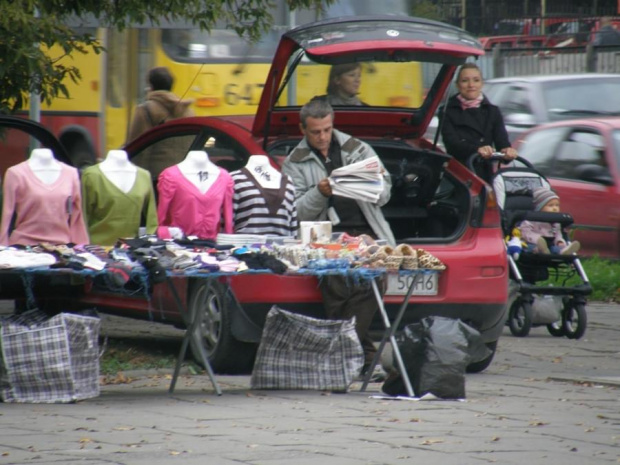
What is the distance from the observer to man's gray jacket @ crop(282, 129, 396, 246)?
944 centimetres

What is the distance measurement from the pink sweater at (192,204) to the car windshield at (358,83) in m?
1.11

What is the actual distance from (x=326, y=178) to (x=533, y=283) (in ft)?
11.1

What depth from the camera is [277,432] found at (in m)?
6.98

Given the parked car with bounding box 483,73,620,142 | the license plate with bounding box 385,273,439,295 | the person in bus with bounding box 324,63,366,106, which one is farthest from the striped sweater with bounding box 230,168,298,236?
the parked car with bounding box 483,73,620,142

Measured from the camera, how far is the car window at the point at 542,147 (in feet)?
51.7

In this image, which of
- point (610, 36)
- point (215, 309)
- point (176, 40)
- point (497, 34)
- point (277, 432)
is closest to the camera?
point (277, 432)

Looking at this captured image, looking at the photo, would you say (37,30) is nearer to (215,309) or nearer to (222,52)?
(215,309)

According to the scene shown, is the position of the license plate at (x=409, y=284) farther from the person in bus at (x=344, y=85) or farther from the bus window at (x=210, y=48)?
the bus window at (x=210, y=48)

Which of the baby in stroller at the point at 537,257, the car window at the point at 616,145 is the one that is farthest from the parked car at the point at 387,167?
the car window at the point at 616,145

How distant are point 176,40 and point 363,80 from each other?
798 centimetres

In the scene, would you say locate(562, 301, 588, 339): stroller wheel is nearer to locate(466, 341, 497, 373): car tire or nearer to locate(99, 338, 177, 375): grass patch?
locate(466, 341, 497, 373): car tire

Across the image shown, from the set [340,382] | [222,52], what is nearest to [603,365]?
[340,382]

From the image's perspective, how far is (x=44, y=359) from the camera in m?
7.96

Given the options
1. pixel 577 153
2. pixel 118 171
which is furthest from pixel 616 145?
pixel 118 171
